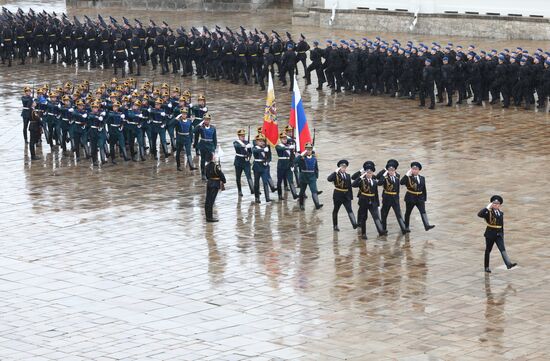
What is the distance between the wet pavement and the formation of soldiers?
2.45m

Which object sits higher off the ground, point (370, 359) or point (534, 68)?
point (534, 68)

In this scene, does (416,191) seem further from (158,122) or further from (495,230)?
(158,122)

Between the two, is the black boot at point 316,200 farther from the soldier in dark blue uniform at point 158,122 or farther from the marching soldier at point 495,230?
the soldier in dark blue uniform at point 158,122

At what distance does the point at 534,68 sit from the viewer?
1364 inches

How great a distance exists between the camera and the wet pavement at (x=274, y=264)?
18516 millimetres

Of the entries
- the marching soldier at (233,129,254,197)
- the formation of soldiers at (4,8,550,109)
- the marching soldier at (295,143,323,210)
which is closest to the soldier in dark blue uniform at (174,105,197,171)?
the marching soldier at (233,129,254,197)

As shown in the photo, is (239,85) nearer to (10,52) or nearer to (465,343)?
(10,52)

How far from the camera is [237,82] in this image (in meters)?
40.9

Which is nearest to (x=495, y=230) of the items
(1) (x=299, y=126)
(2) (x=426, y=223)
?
(2) (x=426, y=223)

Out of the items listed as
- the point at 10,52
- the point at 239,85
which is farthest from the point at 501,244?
the point at 10,52

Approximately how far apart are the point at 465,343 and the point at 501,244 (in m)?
3.68

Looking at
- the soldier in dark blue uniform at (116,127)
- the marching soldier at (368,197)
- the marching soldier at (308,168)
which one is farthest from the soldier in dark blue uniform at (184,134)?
the marching soldier at (368,197)

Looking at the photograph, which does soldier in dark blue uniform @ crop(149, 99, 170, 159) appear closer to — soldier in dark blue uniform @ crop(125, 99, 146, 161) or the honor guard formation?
the honor guard formation

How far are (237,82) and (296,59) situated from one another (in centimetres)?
240
